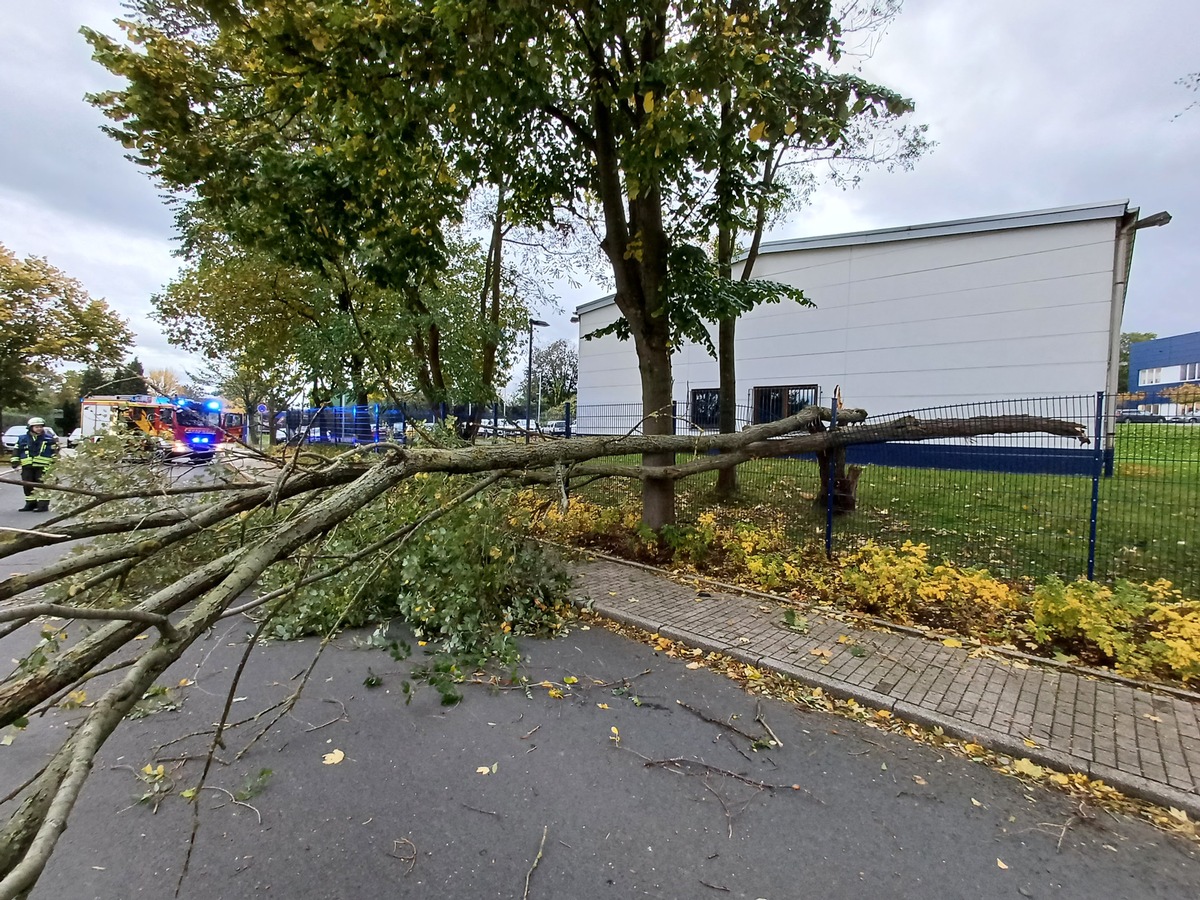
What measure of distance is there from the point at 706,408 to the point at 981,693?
40.8 ft

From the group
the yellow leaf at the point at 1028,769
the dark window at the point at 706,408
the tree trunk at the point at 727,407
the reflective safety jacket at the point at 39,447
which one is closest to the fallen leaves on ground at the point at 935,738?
the yellow leaf at the point at 1028,769

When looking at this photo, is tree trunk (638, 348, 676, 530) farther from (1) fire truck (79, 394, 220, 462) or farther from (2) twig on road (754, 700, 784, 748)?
(1) fire truck (79, 394, 220, 462)

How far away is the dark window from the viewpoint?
12.6m

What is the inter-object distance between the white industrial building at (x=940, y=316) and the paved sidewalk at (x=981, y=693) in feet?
27.4

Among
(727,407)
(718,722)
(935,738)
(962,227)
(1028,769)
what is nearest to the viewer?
(1028,769)

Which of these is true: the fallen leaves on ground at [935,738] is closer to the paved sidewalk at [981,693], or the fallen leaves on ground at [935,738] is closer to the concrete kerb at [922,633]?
the paved sidewalk at [981,693]

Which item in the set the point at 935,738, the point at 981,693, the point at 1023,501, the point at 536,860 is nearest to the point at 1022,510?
→ the point at 1023,501

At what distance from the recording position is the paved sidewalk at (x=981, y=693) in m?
2.88

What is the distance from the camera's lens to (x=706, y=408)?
15.7m

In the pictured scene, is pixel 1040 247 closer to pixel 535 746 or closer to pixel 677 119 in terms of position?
pixel 677 119

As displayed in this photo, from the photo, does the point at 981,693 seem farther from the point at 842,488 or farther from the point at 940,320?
the point at 940,320

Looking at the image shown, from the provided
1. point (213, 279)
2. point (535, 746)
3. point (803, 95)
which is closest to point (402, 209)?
point (803, 95)

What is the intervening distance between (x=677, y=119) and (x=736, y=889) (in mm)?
5354

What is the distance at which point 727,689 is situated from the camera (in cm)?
381
